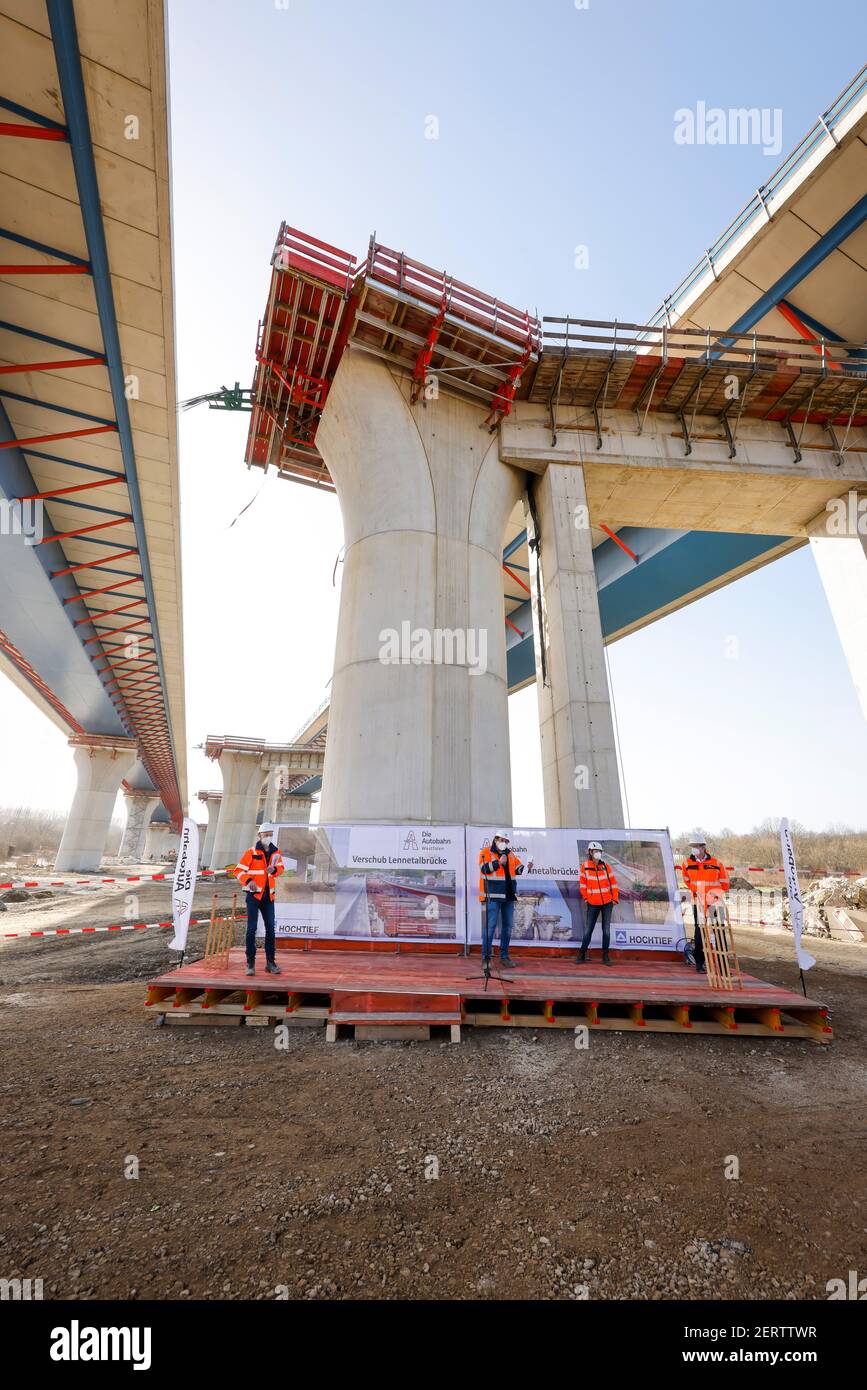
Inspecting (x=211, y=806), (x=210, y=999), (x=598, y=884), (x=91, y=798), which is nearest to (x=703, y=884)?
(x=598, y=884)

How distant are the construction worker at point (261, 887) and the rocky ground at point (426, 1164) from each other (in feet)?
3.60

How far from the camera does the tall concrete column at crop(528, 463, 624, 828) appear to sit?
1196cm

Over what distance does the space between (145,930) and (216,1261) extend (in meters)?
15.8

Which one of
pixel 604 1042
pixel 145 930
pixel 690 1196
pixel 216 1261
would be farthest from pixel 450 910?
pixel 145 930

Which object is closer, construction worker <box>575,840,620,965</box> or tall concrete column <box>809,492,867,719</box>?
construction worker <box>575,840,620,965</box>

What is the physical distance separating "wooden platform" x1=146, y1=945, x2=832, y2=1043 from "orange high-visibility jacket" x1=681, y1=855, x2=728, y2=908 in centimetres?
120

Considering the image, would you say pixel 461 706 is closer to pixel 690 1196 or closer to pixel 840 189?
pixel 690 1196

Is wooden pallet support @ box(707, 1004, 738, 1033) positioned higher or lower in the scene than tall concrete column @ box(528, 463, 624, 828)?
lower

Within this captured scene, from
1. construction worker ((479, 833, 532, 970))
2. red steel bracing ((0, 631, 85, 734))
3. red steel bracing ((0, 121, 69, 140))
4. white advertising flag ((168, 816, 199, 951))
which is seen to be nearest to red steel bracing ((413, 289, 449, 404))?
red steel bracing ((0, 121, 69, 140))

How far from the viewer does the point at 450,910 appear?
29.1 feet

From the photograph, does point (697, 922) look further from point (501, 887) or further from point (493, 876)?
point (493, 876)

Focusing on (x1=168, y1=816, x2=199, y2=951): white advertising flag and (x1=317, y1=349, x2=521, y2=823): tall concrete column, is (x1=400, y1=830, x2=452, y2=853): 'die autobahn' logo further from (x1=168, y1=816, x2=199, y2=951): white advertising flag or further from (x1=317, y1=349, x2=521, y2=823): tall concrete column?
(x1=168, y1=816, x2=199, y2=951): white advertising flag

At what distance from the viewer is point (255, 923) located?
7.63 m
